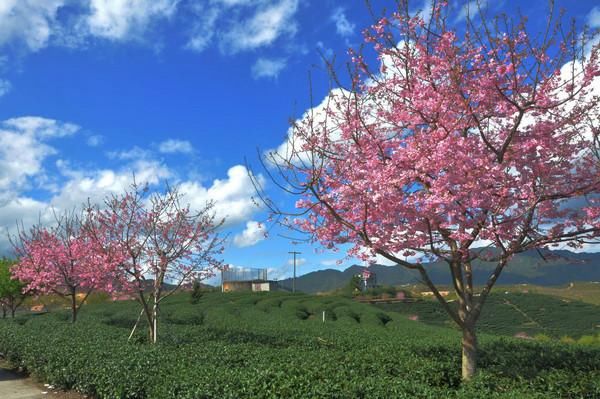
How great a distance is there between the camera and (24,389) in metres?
11.3

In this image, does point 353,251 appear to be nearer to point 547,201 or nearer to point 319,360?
point 319,360

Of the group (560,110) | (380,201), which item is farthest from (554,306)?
(380,201)

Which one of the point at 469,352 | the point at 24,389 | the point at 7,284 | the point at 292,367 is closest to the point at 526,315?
the point at 469,352

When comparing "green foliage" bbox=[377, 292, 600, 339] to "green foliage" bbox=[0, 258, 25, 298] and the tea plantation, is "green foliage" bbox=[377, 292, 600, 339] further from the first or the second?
"green foliage" bbox=[0, 258, 25, 298]

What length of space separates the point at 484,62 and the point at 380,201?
263cm

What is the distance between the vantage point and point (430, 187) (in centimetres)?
795

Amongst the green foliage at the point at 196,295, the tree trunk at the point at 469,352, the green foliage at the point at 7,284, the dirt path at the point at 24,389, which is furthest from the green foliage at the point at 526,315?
the green foliage at the point at 7,284

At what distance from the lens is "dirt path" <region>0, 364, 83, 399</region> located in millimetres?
10266

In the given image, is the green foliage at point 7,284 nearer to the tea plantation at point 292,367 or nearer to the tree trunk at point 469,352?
the tea plantation at point 292,367

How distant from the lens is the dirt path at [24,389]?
10.3 meters

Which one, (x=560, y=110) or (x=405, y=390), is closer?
(x=405, y=390)

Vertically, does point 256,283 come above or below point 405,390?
above

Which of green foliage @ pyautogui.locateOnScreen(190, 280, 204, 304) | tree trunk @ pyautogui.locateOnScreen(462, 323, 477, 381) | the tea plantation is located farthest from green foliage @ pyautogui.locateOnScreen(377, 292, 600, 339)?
tree trunk @ pyautogui.locateOnScreen(462, 323, 477, 381)

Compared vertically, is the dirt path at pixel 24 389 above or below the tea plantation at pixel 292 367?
below
